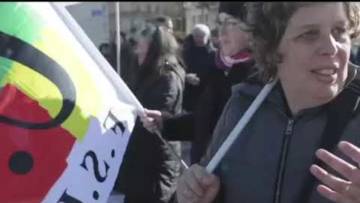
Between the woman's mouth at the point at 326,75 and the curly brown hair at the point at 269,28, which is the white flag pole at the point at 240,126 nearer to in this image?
the curly brown hair at the point at 269,28

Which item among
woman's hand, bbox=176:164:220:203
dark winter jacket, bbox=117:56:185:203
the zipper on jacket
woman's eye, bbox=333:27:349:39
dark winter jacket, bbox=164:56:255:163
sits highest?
woman's eye, bbox=333:27:349:39

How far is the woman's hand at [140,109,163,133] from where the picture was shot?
261 cm

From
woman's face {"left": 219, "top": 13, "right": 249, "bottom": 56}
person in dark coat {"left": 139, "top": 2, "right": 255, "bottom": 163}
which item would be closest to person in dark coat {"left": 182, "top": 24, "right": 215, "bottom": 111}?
person in dark coat {"left": 139, "top": 2, "right": 255, "bottom": 163}

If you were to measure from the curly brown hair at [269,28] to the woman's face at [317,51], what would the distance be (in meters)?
0.02

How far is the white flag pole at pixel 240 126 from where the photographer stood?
182 centimetres

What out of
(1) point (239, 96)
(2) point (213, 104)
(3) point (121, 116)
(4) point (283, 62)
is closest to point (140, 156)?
(2) point (213, 104)

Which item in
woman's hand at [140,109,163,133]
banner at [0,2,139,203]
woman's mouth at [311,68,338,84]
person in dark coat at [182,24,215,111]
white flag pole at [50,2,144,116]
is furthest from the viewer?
person in dark coat at [182,24,215,111]

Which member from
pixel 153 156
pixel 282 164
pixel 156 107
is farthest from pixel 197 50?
pixel 282 164

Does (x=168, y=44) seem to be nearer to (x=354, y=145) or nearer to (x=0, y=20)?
(x=0, y=20)

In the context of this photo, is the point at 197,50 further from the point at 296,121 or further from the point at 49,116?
the point at 296,121

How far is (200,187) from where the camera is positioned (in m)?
1.85

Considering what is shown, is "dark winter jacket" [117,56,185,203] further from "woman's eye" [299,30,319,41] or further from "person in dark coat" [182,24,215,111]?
"person in dark coat" [182,24,215,111]

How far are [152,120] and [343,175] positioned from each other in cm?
121

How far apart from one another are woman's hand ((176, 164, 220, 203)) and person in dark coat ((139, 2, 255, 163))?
32.2 inches
